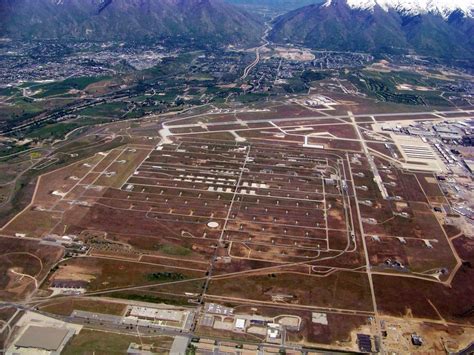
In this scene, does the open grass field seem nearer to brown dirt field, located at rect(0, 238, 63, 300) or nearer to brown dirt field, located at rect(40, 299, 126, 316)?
brown dirt field, located at rect(40, 299, 126, 316)

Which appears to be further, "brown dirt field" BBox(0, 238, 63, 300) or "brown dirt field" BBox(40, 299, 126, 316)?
"brown dirt field" BBox(0, 238, 63, 300)

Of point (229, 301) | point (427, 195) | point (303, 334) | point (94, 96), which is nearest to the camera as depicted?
point (303, 334)

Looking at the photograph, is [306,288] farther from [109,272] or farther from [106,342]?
[109,272]

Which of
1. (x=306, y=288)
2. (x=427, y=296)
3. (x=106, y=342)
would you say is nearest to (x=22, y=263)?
(x=106, y=342)

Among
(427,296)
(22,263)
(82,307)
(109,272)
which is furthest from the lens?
(22,263)

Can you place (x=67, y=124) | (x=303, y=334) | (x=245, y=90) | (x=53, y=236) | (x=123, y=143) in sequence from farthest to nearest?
1. (x=245, y=90)
2. (x=67, y=124)
3. (x=123, y=143)
4. (x=53, y=236)
5. (x=303, y=334)

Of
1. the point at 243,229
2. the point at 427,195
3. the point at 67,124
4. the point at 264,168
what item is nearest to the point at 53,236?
the point at 243,229

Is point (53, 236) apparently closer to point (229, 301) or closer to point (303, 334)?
point (229, 301)

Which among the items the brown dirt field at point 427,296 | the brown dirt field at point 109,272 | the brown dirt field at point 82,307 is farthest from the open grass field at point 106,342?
the brown dirt field at point 427,296

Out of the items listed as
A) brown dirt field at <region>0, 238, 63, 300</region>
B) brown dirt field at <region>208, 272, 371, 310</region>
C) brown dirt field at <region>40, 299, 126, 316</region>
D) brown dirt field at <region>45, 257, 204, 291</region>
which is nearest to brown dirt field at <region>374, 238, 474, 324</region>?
brown dirt field at <region>208, 272, 371, 310</region>

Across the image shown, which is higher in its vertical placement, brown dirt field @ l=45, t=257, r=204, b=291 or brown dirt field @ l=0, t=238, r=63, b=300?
brown dirt field @ l=45, t=257, r=204, b=291

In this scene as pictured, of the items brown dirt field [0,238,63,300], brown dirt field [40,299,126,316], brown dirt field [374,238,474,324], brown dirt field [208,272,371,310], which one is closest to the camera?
brown dirt field [40,299,126,316]
